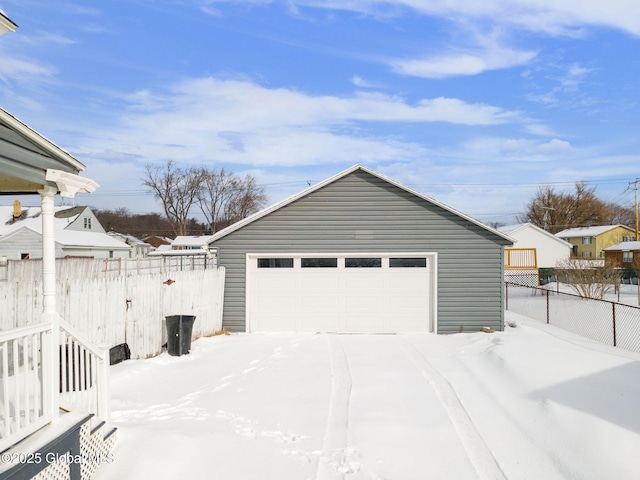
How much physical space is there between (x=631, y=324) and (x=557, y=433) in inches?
443

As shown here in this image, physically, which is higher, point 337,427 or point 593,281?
point 593,281

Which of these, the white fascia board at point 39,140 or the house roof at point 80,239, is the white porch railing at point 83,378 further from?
the house roof at point 80,239

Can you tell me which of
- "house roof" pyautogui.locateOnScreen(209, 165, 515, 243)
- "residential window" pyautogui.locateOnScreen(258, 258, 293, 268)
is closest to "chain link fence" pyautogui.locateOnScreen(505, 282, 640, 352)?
"house roof" pyautogui.locateOnScreen(209, 165, 515, 243)

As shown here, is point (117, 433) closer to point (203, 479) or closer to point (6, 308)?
point (203, 479)

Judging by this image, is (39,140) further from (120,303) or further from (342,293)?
(342,293)

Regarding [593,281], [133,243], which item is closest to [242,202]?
[133,243]

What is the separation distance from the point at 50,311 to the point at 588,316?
15839mm

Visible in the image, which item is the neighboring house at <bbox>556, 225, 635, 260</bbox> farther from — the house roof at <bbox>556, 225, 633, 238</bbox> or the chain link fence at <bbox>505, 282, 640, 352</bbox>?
the chain link fence at <bbox>505, 282, 640, 352</bbox>

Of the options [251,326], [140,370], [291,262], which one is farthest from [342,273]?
[140,370]

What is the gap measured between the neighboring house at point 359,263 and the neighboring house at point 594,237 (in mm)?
41668

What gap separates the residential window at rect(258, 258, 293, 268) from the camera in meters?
12.6

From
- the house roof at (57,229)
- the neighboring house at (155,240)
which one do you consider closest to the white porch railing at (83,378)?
the house roof at (57,229)

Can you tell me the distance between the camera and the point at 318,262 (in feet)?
41.1

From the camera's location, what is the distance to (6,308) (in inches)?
239
